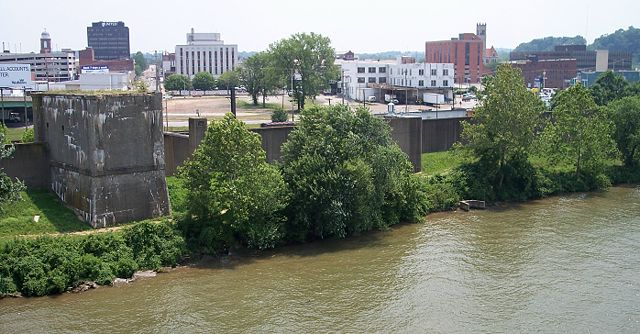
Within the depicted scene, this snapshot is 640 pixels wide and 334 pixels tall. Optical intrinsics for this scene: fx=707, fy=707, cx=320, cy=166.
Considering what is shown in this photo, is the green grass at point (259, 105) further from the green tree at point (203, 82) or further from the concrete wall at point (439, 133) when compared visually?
the concrete wall at point (439, 133)

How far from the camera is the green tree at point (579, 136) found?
39188mm

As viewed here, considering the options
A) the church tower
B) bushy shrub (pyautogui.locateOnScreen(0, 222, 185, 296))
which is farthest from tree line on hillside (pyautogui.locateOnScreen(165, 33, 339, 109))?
the church tower

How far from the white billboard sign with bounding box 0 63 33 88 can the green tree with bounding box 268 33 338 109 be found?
82.8 ft

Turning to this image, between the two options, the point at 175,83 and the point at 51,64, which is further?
the point at 51,64

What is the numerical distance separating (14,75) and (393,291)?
55.1 meters

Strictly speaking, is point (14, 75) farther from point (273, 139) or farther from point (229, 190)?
point (229, 190)

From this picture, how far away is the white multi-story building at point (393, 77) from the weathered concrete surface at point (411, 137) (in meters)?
46.6

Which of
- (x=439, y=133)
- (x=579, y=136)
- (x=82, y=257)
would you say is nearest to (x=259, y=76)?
(x=439, y=133)

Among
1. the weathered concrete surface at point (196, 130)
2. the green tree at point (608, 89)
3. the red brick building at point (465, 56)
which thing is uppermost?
the red brick building at point (465, 56)

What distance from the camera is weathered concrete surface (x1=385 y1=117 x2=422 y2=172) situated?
39.7 meters

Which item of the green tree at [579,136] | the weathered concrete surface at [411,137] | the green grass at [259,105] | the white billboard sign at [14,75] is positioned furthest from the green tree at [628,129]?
the white billboard sign at [14,75]

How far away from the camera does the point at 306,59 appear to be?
76.6 m

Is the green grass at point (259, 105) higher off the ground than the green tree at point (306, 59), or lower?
lower

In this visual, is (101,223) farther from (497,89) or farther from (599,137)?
(599,137)
